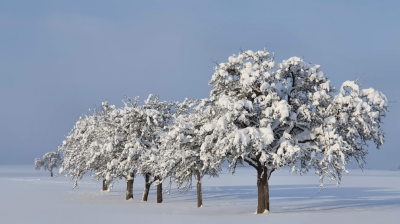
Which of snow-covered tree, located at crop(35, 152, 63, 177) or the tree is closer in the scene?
the tree

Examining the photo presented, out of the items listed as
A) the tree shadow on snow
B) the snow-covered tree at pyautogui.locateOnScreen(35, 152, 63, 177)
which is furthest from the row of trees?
the snow-covered tree at pyautogui.locateOnScreen(35, 152, 63, 177)

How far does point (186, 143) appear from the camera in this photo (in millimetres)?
25828

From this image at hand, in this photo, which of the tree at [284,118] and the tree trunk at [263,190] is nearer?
the tree at [284,118]

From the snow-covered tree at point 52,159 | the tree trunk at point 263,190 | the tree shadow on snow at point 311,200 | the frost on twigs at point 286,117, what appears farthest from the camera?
the snow-covered tree at point 52,159

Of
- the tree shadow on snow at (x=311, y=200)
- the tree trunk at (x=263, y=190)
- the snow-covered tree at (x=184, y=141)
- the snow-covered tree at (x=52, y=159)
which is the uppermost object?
the snow-covered tree at (x=52, y=159)

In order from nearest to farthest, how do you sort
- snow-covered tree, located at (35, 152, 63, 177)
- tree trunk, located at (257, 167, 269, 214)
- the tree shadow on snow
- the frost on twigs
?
the frost on twigs → tree trunk, located at (257, 167, 269, 214) → the tree shadow on snow → snow-covered tree, located at (35, 152, 63, 177)

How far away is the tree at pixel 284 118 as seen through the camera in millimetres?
21891

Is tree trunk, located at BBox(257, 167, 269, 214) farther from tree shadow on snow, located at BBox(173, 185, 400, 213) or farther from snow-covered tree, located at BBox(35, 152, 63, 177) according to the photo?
snow-covered tree, located at BBox(35, 152, 63, 177)

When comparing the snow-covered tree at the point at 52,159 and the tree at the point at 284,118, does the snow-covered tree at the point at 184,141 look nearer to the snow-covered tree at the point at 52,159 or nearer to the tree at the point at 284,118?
the tree at the point at 284,118

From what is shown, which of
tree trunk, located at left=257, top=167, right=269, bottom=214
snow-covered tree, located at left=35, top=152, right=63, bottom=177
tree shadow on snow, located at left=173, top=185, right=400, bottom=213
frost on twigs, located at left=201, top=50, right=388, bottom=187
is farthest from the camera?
snow-covered tree, located at left=35, top=152, right=63, bottom=177

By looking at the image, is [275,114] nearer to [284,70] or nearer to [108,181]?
[284,70]

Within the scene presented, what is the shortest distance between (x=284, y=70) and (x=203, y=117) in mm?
5620

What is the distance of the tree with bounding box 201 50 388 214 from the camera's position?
21.9 m

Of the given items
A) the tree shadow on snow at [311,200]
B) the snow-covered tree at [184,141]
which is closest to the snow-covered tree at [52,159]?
the tree shadow on snow at [311,200]
